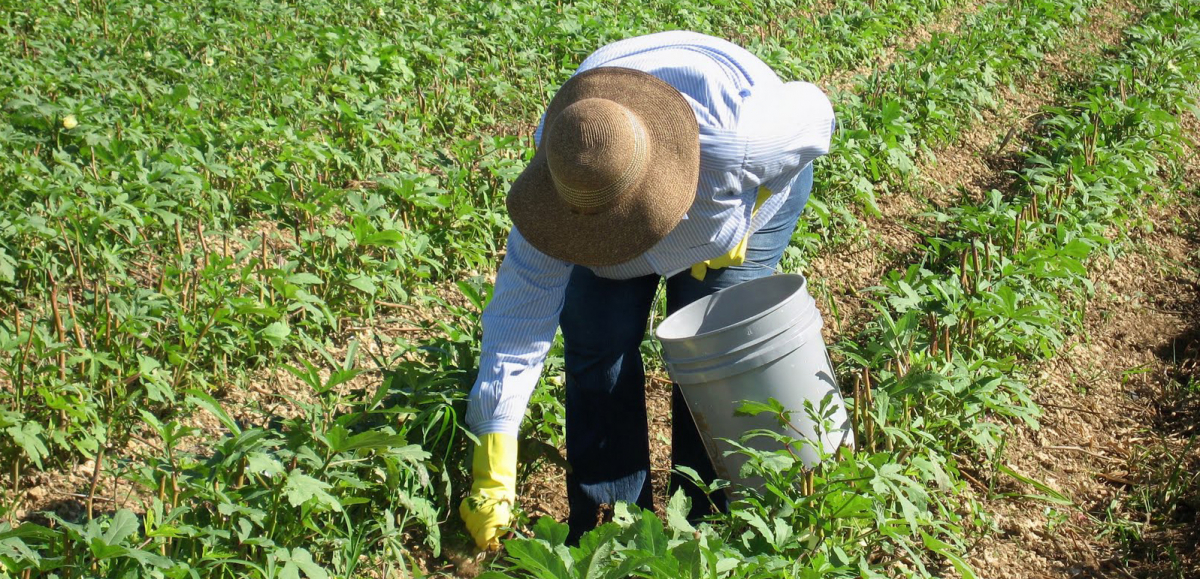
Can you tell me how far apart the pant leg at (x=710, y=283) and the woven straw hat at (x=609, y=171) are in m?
0.46

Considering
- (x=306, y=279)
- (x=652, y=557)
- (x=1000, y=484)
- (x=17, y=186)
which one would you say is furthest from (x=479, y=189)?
(x=652, y=557)

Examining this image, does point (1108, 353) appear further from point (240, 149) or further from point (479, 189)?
point (240, 149)

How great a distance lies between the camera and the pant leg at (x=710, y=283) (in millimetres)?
2666

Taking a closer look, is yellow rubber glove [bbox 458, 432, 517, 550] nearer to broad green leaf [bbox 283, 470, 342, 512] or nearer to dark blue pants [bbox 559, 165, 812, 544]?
dark blue pants [bbox 559, 165, 812, 544]

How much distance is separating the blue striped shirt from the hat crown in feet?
0.97

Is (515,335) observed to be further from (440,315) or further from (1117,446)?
(1117,446)

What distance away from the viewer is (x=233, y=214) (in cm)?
388

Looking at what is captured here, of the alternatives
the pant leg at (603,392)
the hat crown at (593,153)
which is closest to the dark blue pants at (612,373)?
the pant leg at (603,392)

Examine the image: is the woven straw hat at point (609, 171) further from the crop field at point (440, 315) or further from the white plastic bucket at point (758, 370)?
the crop field at point (440, 315)

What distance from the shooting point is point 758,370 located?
2424 mm

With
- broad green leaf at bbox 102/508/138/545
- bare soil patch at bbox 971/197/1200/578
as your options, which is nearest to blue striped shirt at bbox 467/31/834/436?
broad green leaf at bbox 102/508/138/545

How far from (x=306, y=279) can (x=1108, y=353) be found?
2672 mm

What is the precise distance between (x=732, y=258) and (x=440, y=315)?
55.1 inches

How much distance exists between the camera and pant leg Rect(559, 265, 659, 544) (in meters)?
2.54
